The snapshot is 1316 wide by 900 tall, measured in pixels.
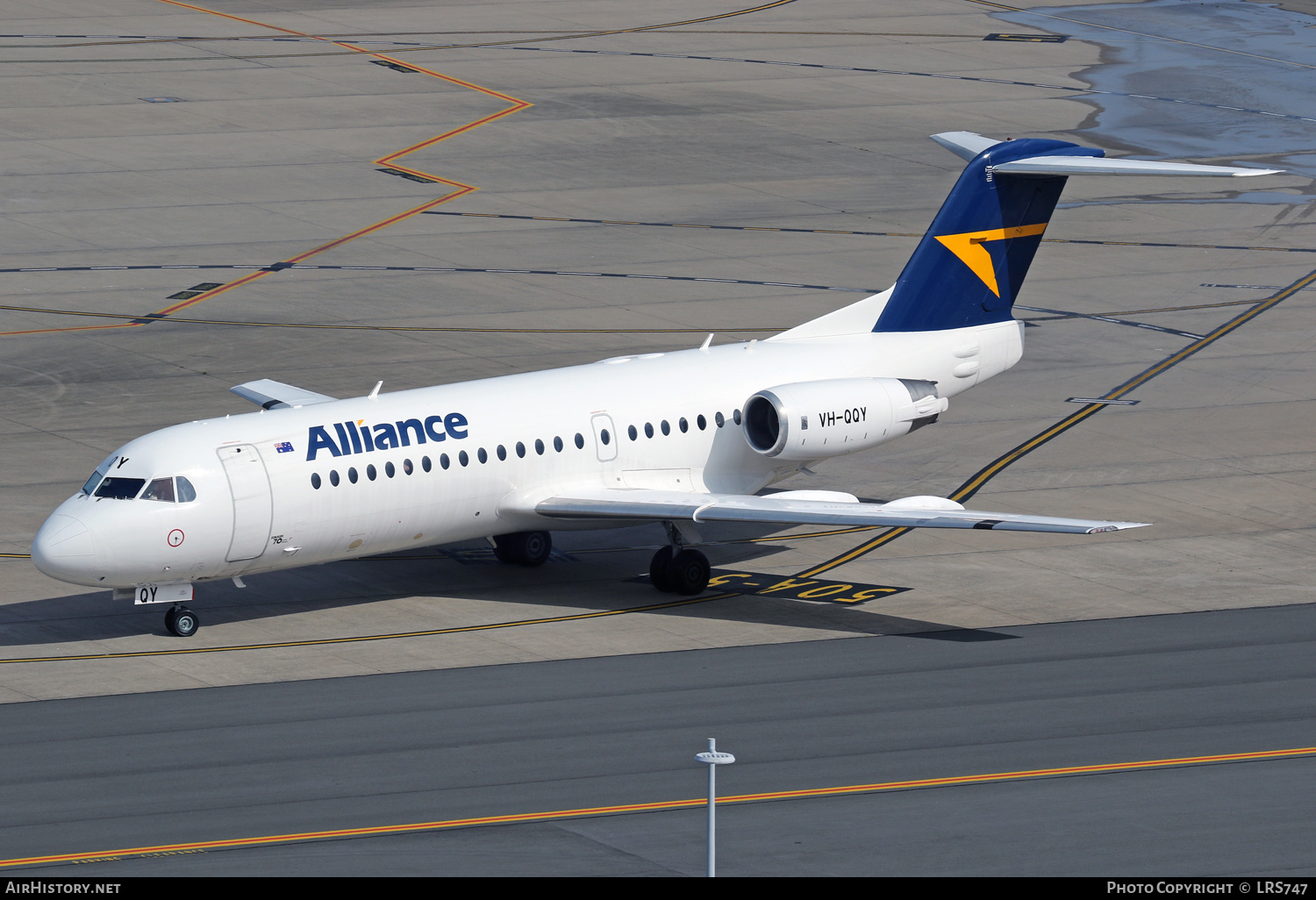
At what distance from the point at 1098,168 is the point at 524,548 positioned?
11.2m

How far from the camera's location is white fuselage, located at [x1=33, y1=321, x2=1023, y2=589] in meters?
26.2

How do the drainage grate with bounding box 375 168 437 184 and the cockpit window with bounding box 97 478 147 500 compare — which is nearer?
the cockpit window with bounding box 97 478 147 500

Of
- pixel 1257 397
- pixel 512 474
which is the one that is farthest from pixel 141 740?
pixel 1257 397

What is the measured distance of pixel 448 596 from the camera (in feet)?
96.5

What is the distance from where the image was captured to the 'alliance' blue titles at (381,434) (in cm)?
2741

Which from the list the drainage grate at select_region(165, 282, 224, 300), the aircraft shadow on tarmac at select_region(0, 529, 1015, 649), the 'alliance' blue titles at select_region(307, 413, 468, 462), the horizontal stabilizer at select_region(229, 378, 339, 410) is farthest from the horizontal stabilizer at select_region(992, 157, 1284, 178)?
the drainage grate at select_region(165, 282, 224, 300)

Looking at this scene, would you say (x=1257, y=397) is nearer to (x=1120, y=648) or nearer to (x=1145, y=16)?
(x=1120, y=648)

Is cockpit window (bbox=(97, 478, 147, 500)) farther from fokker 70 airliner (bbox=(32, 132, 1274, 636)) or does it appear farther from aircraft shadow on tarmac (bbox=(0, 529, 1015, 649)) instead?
aircraft shadow on tarmac (bbox=(0, 529, 1015, 649))

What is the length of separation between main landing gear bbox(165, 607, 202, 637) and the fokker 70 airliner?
0.03m

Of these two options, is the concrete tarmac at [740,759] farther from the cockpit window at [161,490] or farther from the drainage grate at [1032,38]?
the drainage grate at [1032,38]

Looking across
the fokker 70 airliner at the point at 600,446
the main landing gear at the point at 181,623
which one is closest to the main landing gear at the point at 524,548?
the fokker 70 airliner at the point at 600,446

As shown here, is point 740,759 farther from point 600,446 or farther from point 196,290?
point 196,290

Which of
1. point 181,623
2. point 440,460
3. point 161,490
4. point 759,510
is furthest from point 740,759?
point 161,490

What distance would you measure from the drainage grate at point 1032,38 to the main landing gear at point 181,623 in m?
57.1
